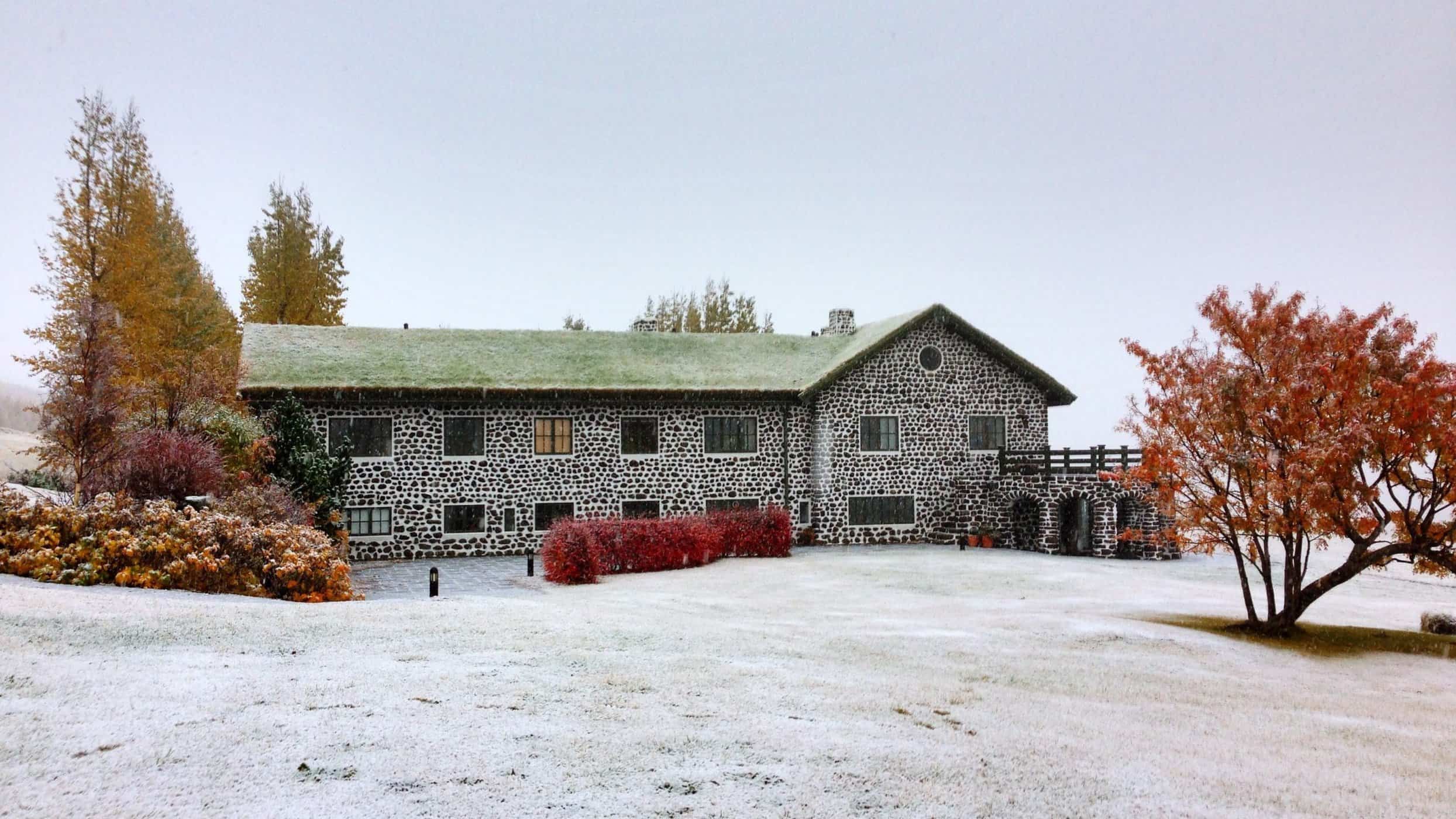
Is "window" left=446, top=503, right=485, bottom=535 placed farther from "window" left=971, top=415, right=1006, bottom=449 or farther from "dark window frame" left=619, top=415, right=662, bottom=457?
"window" left=971, top=415, right=1006, bottom=449

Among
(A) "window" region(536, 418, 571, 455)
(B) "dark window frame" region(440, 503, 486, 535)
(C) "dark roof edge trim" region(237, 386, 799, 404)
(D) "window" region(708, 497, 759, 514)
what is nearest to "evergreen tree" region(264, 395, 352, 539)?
(C) "dark roof edge trim" region(237, 386, 799, 404)

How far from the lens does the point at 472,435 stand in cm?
2530

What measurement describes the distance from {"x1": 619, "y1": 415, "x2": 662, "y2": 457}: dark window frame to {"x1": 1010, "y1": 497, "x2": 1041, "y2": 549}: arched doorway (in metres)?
10.5

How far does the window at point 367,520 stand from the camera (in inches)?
958

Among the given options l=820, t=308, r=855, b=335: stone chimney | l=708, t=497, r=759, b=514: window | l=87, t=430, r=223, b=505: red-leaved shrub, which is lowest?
l=708, t=497, r=759, b=514: window

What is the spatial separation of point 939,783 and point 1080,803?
872mm

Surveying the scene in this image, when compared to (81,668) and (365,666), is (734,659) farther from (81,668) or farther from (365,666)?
(81,668)

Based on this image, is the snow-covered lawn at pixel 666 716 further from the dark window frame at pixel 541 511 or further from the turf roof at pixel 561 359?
the turf roof at pixel 561 359

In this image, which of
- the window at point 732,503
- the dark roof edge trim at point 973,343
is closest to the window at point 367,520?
the window at point 732,503

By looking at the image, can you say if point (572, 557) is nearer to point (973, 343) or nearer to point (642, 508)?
point (642, 508)

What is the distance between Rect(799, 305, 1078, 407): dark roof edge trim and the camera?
1078 inches

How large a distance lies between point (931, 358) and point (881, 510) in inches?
190

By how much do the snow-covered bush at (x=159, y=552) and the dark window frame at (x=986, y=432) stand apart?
64.2 feet

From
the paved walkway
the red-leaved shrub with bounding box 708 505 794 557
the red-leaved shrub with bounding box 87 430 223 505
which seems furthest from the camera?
the red-leaved shrub with bounding box 708 505 794 557
